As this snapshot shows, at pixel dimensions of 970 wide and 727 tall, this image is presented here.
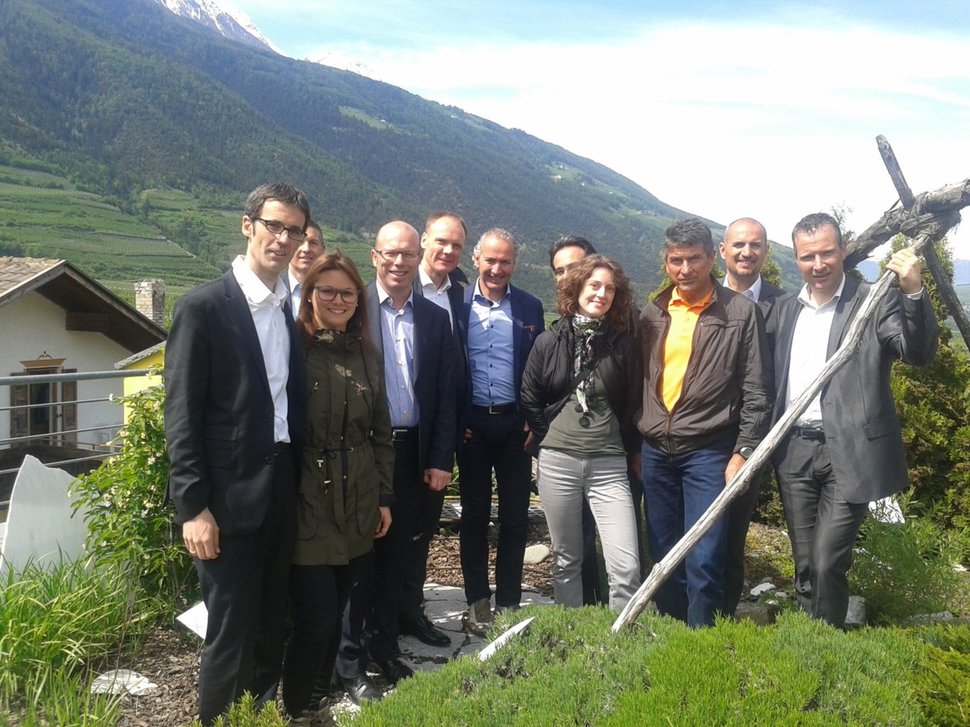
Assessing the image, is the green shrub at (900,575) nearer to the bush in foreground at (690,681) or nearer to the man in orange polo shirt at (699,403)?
the man in orange polo shirt at (699,403)

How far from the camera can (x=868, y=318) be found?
3055mm

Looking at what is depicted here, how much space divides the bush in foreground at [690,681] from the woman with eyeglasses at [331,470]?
2.16ft

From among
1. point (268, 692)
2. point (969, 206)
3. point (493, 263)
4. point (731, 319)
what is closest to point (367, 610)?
point (268, 692)

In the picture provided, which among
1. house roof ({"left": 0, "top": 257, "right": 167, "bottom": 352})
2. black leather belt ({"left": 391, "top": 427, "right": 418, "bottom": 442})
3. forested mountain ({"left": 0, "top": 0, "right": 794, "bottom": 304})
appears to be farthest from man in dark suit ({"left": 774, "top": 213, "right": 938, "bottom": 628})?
forested mountain ({"left": 0, "top": 0, "right": 794, "bottom": 304})

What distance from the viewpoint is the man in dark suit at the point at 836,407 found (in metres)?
3.22

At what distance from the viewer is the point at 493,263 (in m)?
4.18

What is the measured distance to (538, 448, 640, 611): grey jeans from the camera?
3598mm

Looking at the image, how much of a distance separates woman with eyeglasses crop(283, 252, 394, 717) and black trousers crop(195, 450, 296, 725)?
10cm

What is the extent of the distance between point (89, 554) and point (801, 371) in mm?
3522

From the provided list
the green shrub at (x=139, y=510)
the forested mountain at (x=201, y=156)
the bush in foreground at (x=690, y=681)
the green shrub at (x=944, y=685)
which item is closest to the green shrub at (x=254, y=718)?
the bush in foreground at (x=690, y=681)

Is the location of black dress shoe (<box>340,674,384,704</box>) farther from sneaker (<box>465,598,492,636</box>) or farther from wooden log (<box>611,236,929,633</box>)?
wooden log (<box>611,236,929,633</box>)

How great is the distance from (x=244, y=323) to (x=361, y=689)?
169cm

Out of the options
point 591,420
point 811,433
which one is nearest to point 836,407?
point 811,433

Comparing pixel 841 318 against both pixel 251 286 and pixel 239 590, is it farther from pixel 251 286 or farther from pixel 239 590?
pixel 239 590
